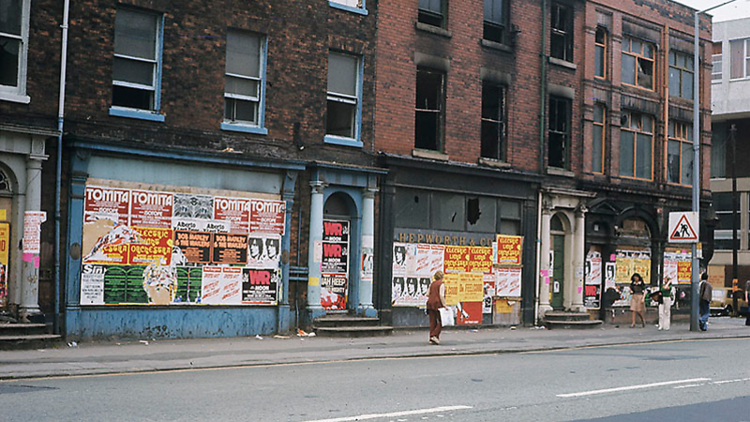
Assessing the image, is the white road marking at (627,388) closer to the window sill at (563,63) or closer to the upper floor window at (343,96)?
the upper floor window at (343,96)

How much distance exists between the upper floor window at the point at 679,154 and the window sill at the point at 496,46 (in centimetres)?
918

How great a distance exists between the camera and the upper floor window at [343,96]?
23.8 meters

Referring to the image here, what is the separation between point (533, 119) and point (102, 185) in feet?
45.8

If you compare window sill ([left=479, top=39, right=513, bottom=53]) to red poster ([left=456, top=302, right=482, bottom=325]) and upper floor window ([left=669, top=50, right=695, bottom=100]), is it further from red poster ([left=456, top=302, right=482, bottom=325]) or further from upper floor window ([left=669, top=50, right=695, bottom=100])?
upper floor window ([left=669, top=50, right=695, bottom=100])

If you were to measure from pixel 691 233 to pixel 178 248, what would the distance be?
15593mm

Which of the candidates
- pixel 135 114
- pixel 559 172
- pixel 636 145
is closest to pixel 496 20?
pixel 559 172

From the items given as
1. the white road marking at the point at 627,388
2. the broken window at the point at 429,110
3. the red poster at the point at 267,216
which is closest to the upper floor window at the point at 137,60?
the red poster at the point at 267,216

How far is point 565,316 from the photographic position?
95.3 ft

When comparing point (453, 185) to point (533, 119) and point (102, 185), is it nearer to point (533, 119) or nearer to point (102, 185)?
point (533, 119)

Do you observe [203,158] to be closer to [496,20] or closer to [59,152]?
[59,152]

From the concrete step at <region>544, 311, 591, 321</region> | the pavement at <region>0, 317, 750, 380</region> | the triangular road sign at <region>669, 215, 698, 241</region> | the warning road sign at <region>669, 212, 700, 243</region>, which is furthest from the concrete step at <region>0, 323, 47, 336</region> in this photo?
the triangular road sign at <region>669, 215, 698, 241</region>

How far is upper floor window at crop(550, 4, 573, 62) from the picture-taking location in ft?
98.1

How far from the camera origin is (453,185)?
26297 mm

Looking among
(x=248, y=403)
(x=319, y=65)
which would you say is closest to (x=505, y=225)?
(x=319, y=65)
